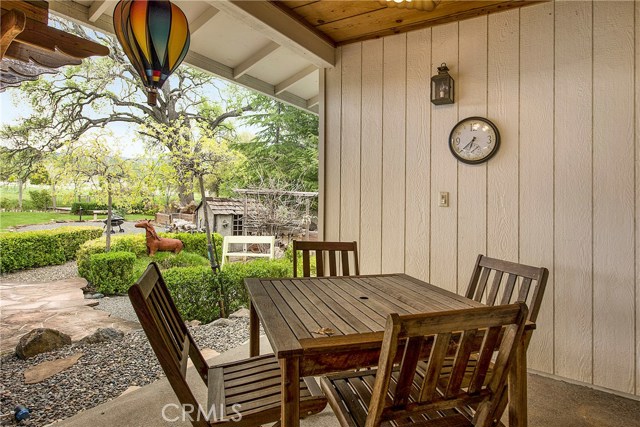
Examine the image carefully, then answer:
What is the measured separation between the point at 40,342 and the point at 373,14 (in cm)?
353

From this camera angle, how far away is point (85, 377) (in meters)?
2.44

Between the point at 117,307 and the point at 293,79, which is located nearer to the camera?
the point at 293,79

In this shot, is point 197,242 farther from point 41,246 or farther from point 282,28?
point 282,28

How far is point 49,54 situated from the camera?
1233 mm

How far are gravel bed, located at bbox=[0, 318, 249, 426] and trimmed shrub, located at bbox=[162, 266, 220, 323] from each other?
0.51m

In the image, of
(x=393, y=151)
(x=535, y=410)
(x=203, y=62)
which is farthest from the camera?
(x=203, y=62)

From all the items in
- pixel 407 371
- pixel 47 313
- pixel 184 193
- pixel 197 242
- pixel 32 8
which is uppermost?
pixel 32 8

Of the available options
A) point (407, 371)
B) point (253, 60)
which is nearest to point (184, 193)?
point (253, 60)

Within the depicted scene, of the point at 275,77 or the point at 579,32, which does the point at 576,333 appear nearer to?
the point at 579,32

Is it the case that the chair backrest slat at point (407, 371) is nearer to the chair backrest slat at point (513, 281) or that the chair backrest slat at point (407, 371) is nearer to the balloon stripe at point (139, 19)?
the chair backrest slat at point (513, 281)

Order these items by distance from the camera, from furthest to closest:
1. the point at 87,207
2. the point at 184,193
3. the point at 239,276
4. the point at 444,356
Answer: the point at 184,193
the point at 87,207
the point at 239,276
the point at 444,356

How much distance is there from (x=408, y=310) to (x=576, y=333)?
60.3 inches

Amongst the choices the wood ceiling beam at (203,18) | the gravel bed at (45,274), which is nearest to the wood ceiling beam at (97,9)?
the wood ceiling beam at (203,18)

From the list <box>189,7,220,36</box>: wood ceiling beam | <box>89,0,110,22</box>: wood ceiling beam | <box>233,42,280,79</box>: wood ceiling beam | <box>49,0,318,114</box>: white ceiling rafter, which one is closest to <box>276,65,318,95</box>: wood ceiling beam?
<box>49,0,318,114</box>: white ceiling rafter
